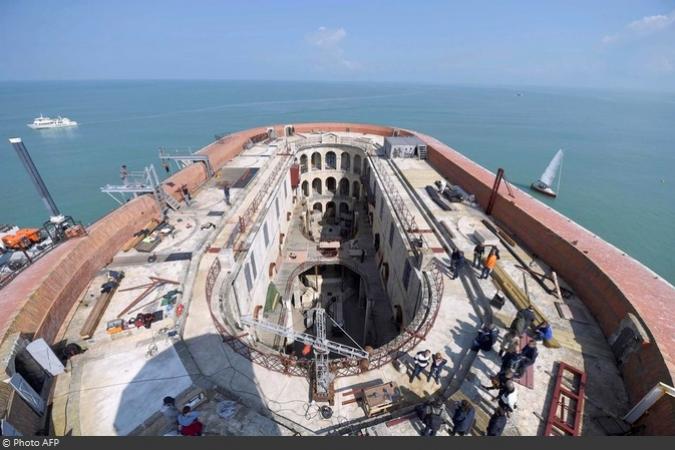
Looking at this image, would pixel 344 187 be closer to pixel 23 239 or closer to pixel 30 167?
pixel 30 167

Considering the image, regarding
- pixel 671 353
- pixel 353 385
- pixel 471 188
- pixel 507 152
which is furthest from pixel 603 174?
pixel 353 385

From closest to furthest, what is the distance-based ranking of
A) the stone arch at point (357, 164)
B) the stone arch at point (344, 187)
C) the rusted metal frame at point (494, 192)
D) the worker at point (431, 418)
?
1. the worker at point (431, 418)
2. the rusted metal frame at point (494, 192)
3. the stone arch at point (357, 164)
4. the stone arch at point (344, 187)

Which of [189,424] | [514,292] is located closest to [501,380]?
[514,292]

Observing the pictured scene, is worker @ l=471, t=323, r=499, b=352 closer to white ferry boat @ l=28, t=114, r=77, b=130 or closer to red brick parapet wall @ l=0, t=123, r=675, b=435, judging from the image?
red brick parapet wall @ l=0, t=123, r=675, b=435

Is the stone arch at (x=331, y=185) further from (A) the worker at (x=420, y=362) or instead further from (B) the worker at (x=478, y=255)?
(A) the worker at (x=420, y=362)

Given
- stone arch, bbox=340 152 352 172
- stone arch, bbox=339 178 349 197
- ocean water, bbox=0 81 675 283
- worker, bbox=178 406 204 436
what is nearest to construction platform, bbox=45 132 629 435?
worker, bbox=178 406 204 436

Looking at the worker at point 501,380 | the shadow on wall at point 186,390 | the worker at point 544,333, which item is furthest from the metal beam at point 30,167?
the worker at point 544,333
